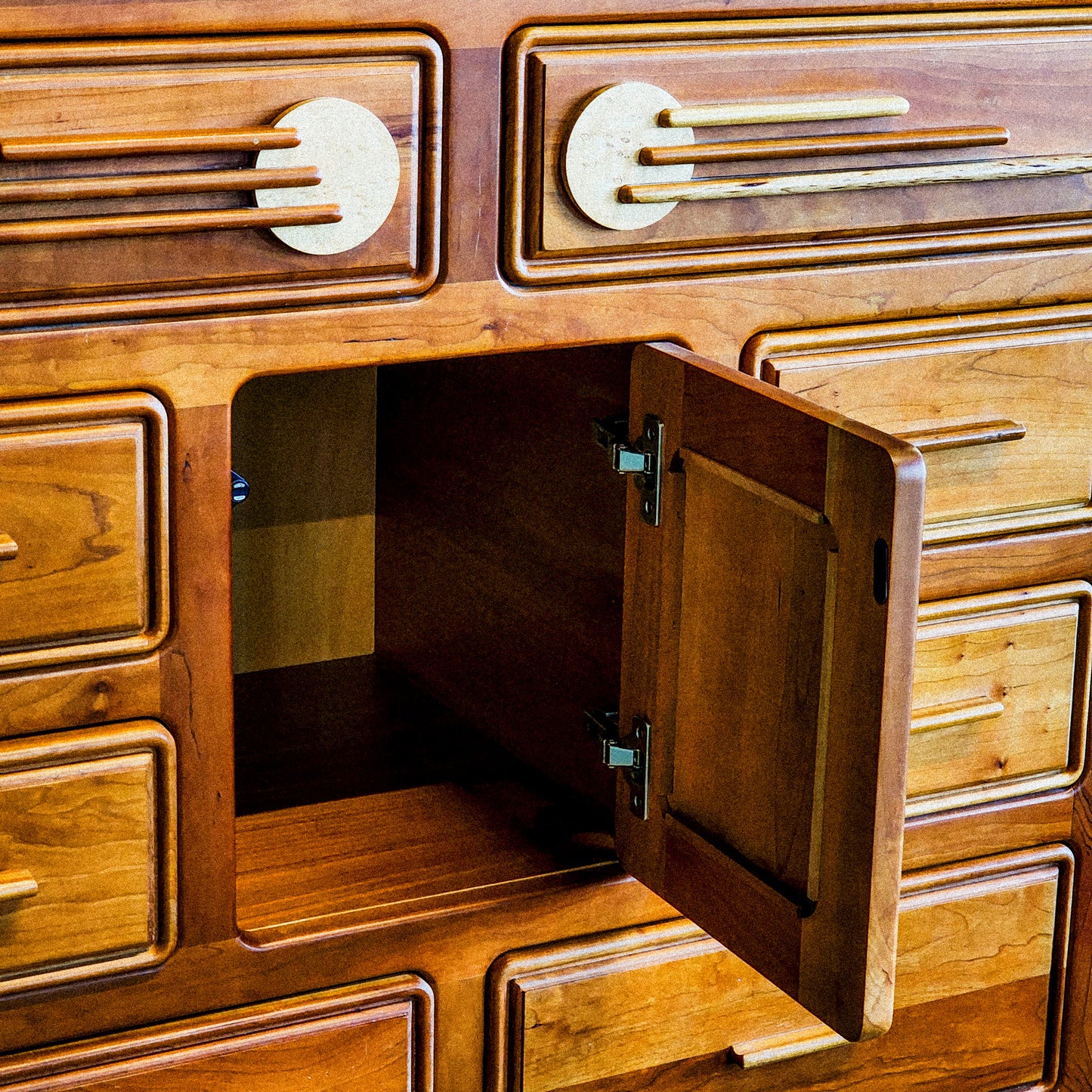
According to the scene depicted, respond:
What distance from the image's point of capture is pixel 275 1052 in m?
1.11

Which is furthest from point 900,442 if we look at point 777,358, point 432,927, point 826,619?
point 432,927

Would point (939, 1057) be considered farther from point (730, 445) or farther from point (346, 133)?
point (346, 133)

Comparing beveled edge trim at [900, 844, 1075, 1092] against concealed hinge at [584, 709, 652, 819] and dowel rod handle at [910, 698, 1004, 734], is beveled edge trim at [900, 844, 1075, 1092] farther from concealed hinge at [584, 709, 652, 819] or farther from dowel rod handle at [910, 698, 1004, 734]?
concealed hinge at [584, 709, 652, 819]

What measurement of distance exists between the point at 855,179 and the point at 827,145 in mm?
37

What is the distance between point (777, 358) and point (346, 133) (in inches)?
13.7

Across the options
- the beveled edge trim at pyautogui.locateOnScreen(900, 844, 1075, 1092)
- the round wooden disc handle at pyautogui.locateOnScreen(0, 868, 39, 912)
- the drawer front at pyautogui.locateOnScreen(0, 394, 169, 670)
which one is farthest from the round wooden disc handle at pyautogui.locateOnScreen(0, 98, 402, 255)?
the beveled edge trim at pyautogui.locateOnScreen(900, 844, 1075, 1092)

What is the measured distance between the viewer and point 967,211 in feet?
3.90

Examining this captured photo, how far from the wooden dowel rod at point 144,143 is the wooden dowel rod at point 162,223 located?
3cm

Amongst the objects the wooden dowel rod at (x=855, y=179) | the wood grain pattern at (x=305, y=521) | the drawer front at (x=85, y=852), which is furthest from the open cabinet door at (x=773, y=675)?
the wood grain pattern at (x=305, y=521)

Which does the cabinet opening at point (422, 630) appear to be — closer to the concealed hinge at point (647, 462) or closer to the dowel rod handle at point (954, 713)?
the concealed hinge at point (647, 462)

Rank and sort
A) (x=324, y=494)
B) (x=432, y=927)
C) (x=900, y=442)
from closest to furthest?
1. (x=900, y=442)
2. (x=432, y=927)
3. (x=324, y=494)

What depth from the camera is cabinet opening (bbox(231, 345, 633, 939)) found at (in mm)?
1214

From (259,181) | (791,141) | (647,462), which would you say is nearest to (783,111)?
(791,141)

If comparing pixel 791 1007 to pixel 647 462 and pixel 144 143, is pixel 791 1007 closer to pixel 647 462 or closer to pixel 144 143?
pixel 647 462
